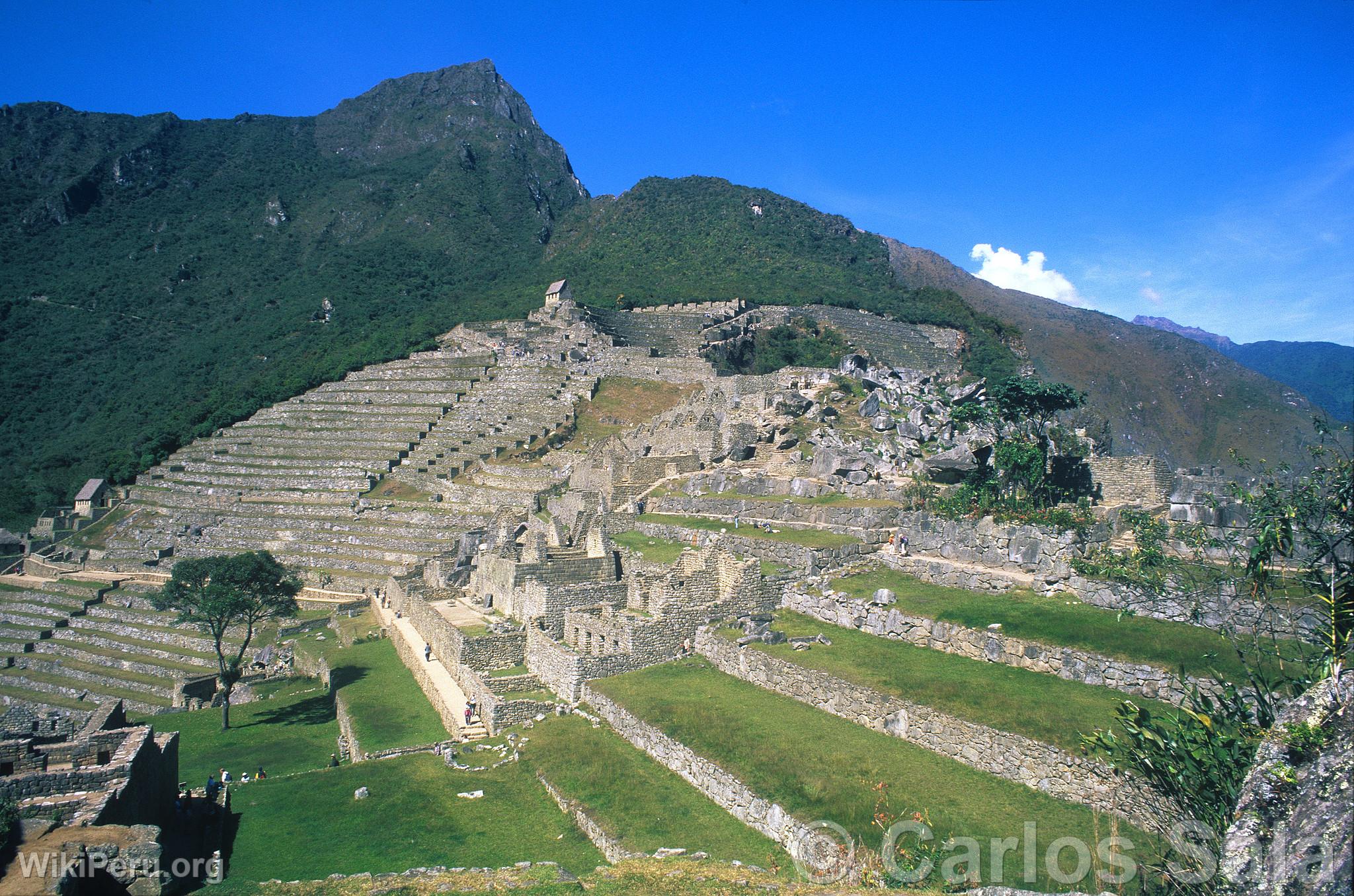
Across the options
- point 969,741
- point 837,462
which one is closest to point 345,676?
point 837,462

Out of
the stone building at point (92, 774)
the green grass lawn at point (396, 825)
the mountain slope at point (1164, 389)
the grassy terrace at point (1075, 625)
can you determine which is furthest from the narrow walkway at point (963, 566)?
the mountain slope at point (1164, 389)

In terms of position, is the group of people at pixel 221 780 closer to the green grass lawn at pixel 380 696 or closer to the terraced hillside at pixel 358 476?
the green grass lawn at pixel 380 696

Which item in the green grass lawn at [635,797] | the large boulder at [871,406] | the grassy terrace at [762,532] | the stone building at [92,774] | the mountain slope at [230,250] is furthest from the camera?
the mountain slope at [230,250]

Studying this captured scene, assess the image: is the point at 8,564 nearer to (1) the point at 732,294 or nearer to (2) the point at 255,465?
(2) the point at 255,465

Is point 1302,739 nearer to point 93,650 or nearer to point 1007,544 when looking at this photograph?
point 1007,544

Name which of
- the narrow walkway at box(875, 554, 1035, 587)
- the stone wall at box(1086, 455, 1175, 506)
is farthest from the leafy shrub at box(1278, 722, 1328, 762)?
the stone wall at box(1086, 455, 1175, 506)

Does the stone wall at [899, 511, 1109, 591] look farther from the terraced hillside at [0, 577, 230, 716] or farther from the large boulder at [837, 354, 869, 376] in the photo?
the terraced hillside at [0, 577, 230, 716]
